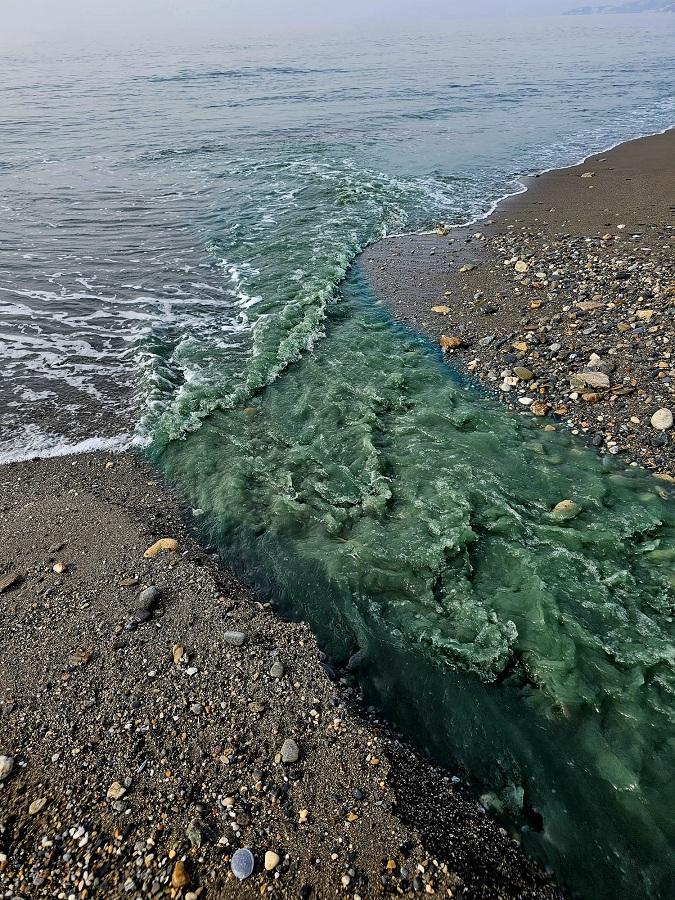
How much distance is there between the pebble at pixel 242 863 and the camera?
328 centimetres

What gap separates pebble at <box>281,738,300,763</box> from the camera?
389cm

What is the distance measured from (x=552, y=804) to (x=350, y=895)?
1677mm

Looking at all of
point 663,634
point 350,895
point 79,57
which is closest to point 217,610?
point 350,895

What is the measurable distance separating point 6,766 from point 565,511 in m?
5.83

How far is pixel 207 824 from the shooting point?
3508mm

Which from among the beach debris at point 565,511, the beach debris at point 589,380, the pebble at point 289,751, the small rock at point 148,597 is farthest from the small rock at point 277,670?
the beach debris at point 589,380

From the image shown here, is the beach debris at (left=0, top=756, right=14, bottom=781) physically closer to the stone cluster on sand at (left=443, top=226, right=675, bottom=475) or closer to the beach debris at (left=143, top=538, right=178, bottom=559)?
the beach debris at (left=143, top=538, right=178, bottom=559)

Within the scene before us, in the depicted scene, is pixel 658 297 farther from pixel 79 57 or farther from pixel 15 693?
pixel 79 57

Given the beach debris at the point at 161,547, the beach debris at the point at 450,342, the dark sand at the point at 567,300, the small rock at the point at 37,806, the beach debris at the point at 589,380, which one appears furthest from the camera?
the beach debris at the point at 450,342

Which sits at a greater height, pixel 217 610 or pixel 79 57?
pixel 79 57

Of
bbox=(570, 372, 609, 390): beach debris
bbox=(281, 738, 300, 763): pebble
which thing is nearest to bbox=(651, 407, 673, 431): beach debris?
bbox=(570, 372, 609, 390): beach debris

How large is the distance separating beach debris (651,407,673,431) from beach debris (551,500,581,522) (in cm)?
197

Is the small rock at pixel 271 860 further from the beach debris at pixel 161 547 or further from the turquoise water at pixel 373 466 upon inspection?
the beach debris at pixel 161 547

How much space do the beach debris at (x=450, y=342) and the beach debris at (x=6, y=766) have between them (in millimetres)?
8243
